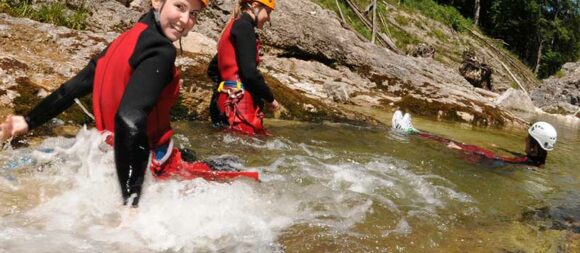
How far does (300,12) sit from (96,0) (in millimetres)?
5833

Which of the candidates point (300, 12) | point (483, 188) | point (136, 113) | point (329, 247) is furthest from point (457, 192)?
point (300, 12)

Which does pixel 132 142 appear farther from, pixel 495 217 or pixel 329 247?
pixel 495 217

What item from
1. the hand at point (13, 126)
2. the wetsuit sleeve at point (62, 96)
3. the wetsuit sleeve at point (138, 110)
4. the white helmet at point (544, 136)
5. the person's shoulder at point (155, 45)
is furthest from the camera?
the white helmet at point (544, 136)

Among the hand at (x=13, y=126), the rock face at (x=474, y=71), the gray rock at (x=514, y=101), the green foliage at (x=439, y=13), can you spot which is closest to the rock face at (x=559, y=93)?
the green foliage at (x=439, y=13)

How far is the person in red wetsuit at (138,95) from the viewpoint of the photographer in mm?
2764

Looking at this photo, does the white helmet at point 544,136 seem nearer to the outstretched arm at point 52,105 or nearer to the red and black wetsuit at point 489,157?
the red and black wetsuit at point 489,157

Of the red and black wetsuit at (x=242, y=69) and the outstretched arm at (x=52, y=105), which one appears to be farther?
the red and black wetsuit at (x=242, y=69)

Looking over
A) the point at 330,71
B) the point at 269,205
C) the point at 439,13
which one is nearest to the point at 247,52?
the point at 269,205

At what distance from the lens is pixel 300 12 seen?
14312mm

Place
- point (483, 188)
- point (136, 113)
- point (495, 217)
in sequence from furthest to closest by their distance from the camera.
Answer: point (483, 188) < point (495, 217) < point (136, 113)

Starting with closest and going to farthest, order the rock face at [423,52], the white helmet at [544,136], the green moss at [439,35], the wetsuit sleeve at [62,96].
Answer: the wetsuit sleeve at [62,96]
the white helmet at [544,136]
the rock face at [423,52]
the green moss at [439,35]

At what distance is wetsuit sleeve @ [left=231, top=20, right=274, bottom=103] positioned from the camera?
17.6ft

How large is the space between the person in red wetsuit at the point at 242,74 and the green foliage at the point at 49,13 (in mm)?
4564

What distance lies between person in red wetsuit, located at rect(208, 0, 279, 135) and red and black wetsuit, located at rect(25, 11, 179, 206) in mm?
2128
